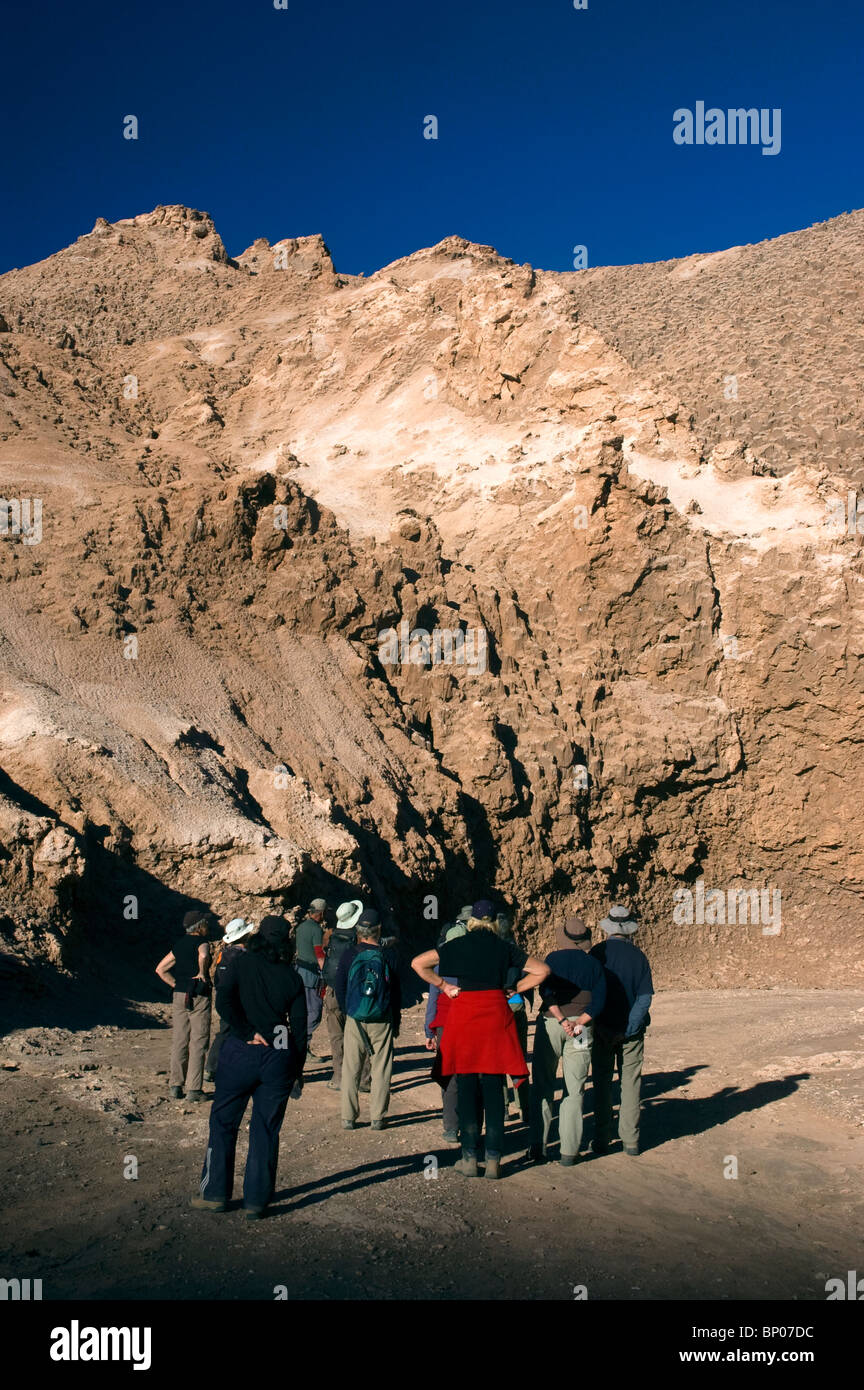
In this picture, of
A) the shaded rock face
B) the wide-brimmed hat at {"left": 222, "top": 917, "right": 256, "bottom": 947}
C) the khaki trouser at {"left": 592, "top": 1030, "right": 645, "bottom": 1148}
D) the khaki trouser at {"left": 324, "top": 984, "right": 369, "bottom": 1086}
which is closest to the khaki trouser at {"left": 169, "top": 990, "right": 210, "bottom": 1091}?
the wide-brimmed hat at {"left": 222, "top": 917, "right": 256, "bottom": 947}

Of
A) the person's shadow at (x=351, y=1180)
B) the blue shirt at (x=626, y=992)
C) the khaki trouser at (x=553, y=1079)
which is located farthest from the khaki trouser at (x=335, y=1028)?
the blue shirt at (x=626, y=992)

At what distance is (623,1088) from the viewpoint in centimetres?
702

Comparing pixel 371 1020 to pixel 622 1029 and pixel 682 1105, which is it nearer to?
pixel 622 1029

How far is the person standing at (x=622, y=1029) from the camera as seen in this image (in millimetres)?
6824

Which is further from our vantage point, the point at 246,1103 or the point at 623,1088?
the point at 623,1088

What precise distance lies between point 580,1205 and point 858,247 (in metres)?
69.5

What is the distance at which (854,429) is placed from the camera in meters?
40.7

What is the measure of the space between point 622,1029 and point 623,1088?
0.53 meters

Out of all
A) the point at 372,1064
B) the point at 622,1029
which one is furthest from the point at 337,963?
the point at 622,1029

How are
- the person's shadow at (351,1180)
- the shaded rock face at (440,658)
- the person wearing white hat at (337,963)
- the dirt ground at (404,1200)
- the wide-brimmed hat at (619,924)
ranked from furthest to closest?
1. the shaded rock face at (440,658)
2. the person wearing white hat at (337,963)
3. the wide-brimmed hat at (619,924)
4. the person's shadow at (351,1180)
5. the dirt ground at (404,1200)

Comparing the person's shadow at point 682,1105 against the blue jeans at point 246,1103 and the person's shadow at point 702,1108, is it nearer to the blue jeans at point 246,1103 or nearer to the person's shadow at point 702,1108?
the person's shadow at point 702,1108

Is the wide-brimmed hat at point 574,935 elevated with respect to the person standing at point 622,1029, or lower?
elevated

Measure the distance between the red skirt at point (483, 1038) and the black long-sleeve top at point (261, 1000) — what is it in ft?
3.37
